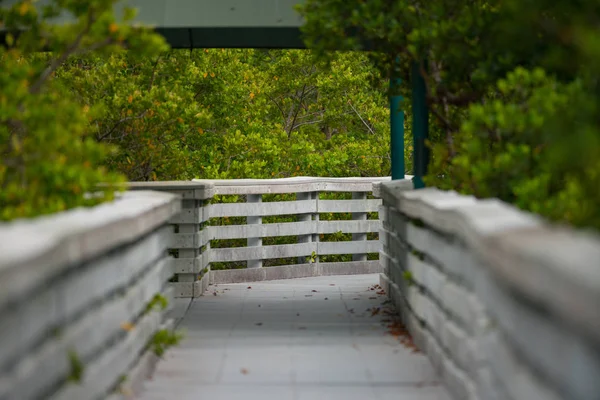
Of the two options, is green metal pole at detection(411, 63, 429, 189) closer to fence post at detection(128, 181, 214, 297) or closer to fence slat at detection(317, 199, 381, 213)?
fence post at detection(128, 181, 214, 297)

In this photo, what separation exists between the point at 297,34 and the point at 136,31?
435cm

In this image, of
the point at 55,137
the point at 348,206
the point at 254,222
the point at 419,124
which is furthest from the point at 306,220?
the point at 55,137

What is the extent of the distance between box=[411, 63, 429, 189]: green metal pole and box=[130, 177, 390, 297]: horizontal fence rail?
257cm

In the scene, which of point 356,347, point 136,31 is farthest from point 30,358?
point 356,347

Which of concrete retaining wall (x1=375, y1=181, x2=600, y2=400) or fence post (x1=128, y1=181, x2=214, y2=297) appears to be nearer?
concrete retaining wall (x1=375, y1=181, x2=600, y2=400)

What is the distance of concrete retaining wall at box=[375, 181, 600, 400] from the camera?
3102 mm

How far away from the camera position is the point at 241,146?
20.6m

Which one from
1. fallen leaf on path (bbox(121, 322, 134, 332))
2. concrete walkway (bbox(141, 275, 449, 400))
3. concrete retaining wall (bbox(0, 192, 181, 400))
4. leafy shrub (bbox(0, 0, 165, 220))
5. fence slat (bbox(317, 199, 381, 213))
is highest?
leafy shrub (bbox(0, 0, 165, 220))

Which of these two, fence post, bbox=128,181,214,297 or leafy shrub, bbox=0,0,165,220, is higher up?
leafy shrub, bbox=0,0,165,220

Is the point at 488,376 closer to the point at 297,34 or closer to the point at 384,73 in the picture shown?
the point at 384,73

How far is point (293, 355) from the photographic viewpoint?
798 cm

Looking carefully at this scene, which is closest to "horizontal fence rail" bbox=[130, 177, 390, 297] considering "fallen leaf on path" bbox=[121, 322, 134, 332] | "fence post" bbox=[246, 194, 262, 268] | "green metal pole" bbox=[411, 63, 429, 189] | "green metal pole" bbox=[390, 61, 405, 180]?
"fence post" bbox=[246, 194, 262, 268]

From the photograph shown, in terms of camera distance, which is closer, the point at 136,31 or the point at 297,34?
the point at 136,31

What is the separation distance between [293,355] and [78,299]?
3438 millimetres
